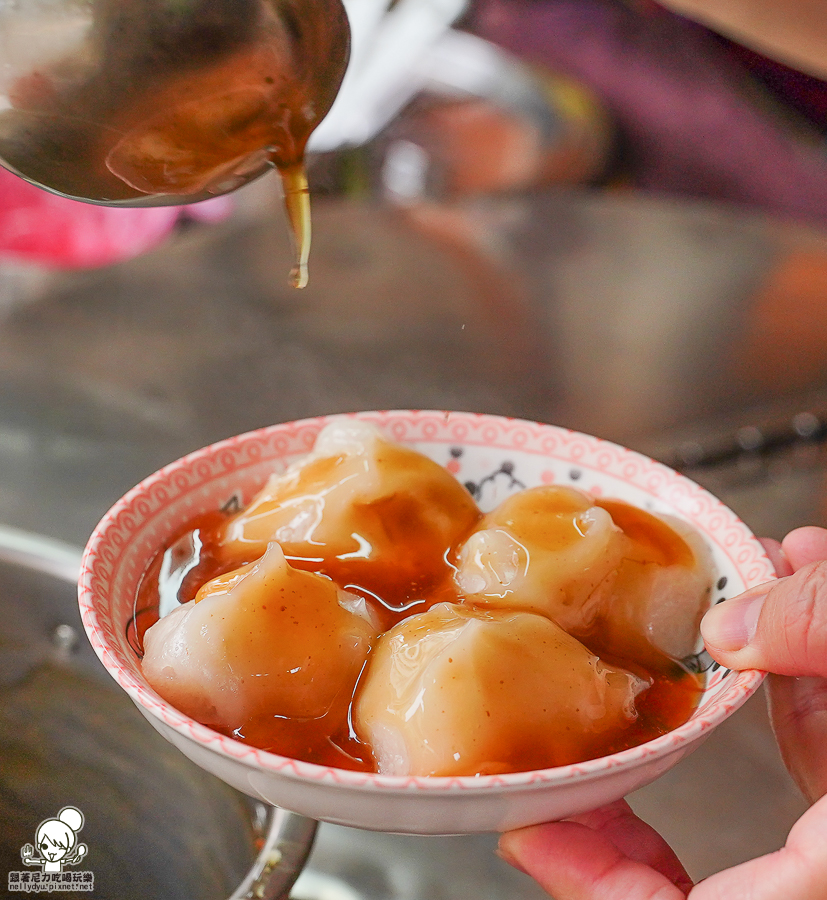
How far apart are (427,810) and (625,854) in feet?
0.95

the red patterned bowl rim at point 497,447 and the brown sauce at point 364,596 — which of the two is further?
the brown sauce at point 364,596

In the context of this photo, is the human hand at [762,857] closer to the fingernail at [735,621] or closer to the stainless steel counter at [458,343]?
the fingernail at [735,621]

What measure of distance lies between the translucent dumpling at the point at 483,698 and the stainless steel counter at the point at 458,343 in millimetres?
314

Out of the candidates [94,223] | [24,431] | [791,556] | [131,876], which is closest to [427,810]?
[131,876]

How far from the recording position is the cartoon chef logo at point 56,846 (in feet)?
2.77

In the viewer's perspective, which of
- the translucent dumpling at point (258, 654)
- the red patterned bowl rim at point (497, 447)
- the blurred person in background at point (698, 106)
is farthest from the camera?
the blurred person in background at point (698, 106)

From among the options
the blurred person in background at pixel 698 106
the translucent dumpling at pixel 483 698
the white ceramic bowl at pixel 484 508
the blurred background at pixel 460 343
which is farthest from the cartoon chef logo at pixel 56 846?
the blurred person in background at pixel 698 106

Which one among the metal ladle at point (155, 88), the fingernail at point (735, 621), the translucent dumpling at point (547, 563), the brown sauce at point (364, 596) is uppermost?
the metal ladle at point (155, 88)

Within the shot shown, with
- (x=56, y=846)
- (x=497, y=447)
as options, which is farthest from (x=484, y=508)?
(x=56, y=846)

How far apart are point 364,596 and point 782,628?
12.9 inches

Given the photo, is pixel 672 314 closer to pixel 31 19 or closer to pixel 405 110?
pixel 31 19

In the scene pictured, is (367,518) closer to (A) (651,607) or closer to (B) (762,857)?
(A) (651,607)

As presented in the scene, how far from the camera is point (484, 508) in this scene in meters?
1.00

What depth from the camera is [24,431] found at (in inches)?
56.1
